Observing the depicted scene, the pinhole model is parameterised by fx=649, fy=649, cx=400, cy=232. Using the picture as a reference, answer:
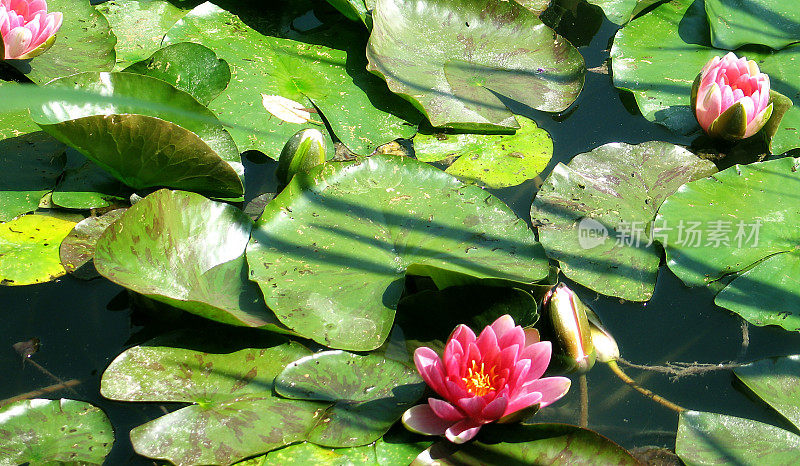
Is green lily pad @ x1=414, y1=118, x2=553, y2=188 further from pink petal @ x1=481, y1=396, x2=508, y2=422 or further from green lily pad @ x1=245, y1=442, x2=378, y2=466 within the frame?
green lily pad @ x1=245, y1=442, x2=378, y2=466

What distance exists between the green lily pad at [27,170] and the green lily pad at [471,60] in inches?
52.0

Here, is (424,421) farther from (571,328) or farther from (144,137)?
(144,137)

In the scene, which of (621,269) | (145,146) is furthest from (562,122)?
(145,146)

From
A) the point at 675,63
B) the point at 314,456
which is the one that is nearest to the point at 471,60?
the point at 675,63

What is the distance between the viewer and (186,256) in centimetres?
208

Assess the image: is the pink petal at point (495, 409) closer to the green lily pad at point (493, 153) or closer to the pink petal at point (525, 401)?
the pink petal at point (525, 401)

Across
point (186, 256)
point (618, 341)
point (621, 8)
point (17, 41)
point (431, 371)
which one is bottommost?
point (618, 341)

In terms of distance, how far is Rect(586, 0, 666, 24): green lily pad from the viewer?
3330mm

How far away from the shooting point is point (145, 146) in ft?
7.36

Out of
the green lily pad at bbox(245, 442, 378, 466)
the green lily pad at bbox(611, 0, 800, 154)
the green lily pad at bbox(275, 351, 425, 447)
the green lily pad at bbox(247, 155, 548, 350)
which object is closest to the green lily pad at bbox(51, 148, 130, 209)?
the green lily pad at bbox(247, 155, 548, 350)

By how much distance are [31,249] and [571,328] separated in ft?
6.05

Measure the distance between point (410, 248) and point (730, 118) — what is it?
1.56 metres

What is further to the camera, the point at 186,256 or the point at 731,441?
the point at 186,256

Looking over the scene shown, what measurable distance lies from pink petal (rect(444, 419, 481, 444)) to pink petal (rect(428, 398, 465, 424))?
0.02 meters
